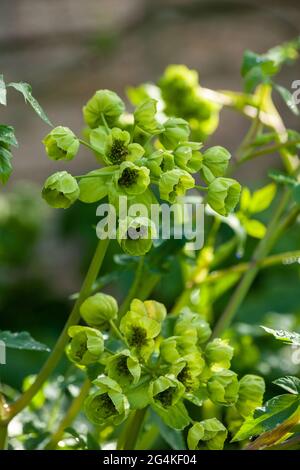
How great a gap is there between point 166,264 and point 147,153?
0.16 meters

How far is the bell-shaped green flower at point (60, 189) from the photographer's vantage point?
534 mm

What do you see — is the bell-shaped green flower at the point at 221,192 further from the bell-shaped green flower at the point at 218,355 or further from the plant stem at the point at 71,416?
the plant stem at the point at 71,416

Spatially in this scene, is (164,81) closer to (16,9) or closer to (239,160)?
(239,160)

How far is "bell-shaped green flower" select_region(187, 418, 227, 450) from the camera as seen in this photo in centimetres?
55

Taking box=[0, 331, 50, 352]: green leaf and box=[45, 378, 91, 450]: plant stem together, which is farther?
box=[45, 378, 91, 450]: plant stem

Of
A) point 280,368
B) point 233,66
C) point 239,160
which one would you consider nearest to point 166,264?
point 239,160

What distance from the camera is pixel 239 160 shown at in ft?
2.48

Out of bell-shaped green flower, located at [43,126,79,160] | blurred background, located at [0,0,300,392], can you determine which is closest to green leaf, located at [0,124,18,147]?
bell-shaped green flower, located at [43,126,79,160]

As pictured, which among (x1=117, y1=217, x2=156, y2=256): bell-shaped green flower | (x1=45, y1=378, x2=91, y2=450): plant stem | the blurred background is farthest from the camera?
the blurred background

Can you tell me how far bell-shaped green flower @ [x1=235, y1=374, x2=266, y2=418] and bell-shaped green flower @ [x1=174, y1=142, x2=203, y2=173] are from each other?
6.0 inches

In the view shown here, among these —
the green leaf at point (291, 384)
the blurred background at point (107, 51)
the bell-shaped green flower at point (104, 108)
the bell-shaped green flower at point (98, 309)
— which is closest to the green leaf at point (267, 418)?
the green leaf at point (291, 384)

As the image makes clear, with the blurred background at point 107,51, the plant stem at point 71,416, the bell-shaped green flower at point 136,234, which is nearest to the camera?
the bell-shaped green flower at point 136,234

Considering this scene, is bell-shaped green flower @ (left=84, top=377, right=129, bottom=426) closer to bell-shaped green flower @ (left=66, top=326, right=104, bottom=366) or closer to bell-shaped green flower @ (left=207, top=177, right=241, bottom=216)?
bell-shaped green flower @ (left=66, top=326, right=104, bottom=366)

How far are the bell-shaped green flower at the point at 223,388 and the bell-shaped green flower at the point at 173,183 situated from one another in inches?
4.8
